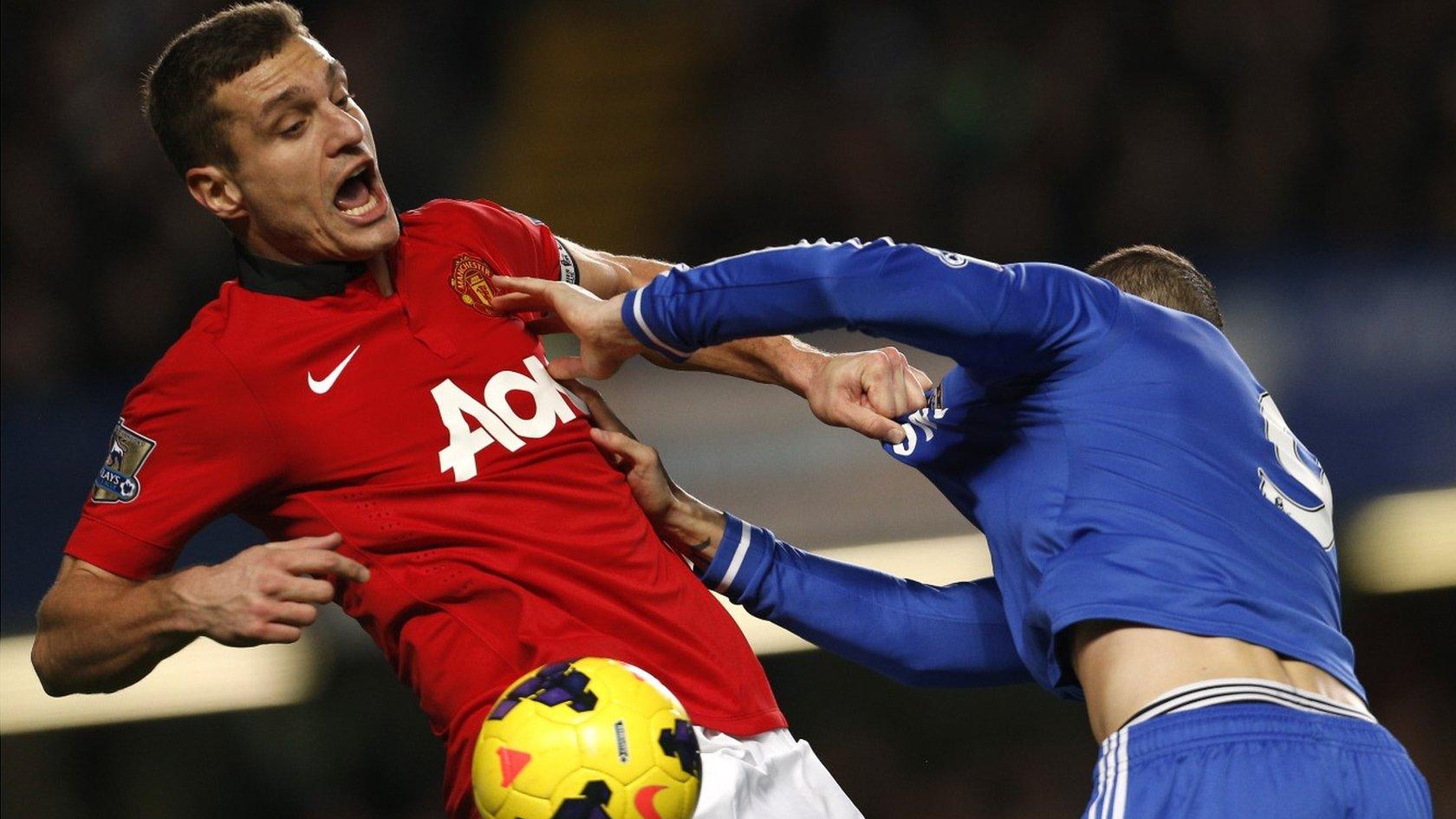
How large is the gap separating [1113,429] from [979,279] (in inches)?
14.7

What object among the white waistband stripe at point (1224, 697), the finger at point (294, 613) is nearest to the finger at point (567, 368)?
the finger at point (294, 613)

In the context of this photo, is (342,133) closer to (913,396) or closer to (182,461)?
(182,461)

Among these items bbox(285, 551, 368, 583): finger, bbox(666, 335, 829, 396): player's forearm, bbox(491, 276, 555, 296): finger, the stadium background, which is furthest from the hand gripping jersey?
the stadium background

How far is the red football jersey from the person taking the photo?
2943mm

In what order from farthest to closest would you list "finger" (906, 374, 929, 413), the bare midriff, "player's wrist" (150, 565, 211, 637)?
"finger" (906, 374, 929, 413)
"player's wrist" (150, 565, 211, 637)
the bare midriff

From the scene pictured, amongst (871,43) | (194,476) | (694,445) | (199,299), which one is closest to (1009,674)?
(194,476)

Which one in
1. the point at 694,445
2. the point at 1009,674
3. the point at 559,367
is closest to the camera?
the point at 559,367

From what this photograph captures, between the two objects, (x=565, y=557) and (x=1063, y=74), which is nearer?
(x=565, y=557)

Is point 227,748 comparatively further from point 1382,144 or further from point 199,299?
point 1382,144

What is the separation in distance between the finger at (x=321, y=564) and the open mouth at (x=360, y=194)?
0.68 meters

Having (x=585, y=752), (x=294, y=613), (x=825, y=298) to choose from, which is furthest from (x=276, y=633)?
(x=825, y=298)

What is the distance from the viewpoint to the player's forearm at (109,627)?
2922 millimetres

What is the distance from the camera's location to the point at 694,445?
6.69 meters

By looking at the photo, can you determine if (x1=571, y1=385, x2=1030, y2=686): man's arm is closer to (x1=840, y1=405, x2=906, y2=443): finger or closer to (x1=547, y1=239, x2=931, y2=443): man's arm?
(x1=547, y1=239, x2=931, y2=443): man's arm
